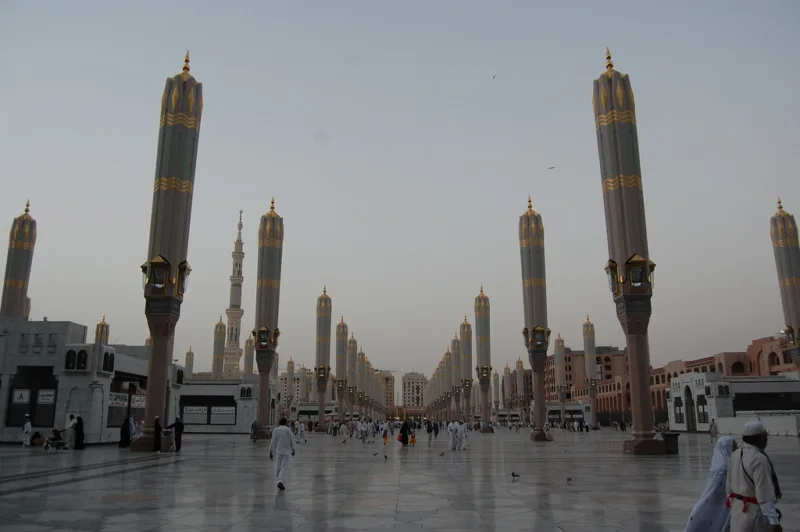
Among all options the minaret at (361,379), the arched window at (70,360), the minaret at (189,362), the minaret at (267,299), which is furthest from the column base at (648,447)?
the minaret at (189,362)

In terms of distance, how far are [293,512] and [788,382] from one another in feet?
211

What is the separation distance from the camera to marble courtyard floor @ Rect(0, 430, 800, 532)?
31.1 feet

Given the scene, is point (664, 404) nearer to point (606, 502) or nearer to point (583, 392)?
point (583, 392)

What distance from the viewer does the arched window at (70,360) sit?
106ft

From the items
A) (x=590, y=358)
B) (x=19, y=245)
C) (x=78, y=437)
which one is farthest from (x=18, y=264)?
(x=590, y=358)

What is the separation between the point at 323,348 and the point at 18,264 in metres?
27.9

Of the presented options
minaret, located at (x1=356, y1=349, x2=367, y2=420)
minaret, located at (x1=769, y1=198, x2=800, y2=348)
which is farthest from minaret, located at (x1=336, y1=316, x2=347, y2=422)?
minaret, located at (x1=769, y1=198, x2=800, y2=348)

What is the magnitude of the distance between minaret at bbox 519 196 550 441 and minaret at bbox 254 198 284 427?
17.2m

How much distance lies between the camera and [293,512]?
10719 mm

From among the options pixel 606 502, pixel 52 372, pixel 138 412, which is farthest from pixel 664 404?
pixel 606 502

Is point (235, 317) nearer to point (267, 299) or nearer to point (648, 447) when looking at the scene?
point (267, 299)

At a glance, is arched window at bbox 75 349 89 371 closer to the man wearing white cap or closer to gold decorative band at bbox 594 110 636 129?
gold decorative band at bbox 594 110 636 129

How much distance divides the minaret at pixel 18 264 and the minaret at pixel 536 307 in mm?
36135

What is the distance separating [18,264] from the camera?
153 ft
